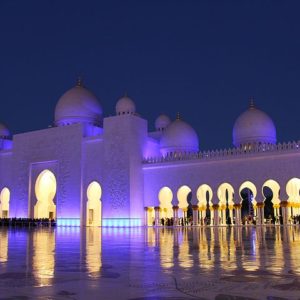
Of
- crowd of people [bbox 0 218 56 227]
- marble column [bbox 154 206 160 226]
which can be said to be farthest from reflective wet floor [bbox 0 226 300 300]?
crowd of people [bbox 0 218 56 227]

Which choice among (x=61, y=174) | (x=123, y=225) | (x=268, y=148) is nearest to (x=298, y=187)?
(x=268, y=148)

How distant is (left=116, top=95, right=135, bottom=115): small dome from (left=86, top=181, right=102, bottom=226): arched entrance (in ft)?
13.9

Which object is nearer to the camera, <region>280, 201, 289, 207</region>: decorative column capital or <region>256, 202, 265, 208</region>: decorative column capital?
<region>280, 201, 289, 207</region>: decorative column capital

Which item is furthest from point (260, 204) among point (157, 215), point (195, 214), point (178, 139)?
point (178, 139)

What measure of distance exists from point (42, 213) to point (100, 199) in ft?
14.6

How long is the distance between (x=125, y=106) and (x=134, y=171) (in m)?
4.34

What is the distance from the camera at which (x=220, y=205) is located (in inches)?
773

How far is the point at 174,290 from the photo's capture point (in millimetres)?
2354

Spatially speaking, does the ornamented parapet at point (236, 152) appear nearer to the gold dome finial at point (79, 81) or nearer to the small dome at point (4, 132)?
the gold dome finial at point (79, 81)

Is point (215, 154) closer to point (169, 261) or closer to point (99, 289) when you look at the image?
point (169, 261)

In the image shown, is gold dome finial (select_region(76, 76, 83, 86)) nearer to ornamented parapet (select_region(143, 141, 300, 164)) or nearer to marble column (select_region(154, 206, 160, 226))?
ornamented parapet (select_region(143, 141, 300, 164))

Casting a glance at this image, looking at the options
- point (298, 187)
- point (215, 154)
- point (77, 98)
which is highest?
point (77, 98)

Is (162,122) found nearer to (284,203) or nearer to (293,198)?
(293,198)

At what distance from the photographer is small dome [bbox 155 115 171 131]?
27553 mm
